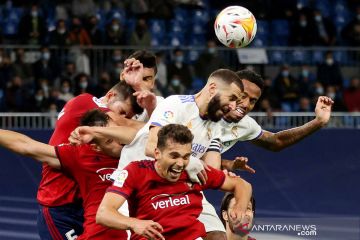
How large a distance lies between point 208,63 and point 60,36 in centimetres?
260

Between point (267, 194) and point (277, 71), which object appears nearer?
point (267, 194)

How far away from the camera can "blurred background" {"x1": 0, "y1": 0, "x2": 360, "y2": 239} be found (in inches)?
537

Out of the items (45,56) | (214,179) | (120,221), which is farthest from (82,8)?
(120,221)

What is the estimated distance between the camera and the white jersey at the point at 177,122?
693cm

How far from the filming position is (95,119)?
6.91 meters

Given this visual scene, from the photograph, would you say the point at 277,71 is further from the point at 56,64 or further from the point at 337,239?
the point at 337,239

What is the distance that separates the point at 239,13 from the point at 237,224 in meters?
2.85

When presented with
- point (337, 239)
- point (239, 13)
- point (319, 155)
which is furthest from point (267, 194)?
point (239, 13)

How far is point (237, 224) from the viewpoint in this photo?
6672 mm

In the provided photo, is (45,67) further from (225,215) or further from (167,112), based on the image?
(225,215)

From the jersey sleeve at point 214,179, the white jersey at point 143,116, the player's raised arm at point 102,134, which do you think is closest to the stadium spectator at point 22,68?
the white jersey at point 143,116

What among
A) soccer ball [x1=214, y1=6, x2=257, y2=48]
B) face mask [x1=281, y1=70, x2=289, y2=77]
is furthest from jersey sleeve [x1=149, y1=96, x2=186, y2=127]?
face mask [x1=281, y1=70, x2=289, y2=77]

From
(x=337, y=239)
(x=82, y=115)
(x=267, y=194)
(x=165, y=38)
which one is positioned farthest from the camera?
(x=165, y=38)

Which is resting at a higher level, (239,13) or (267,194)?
(239,13)
